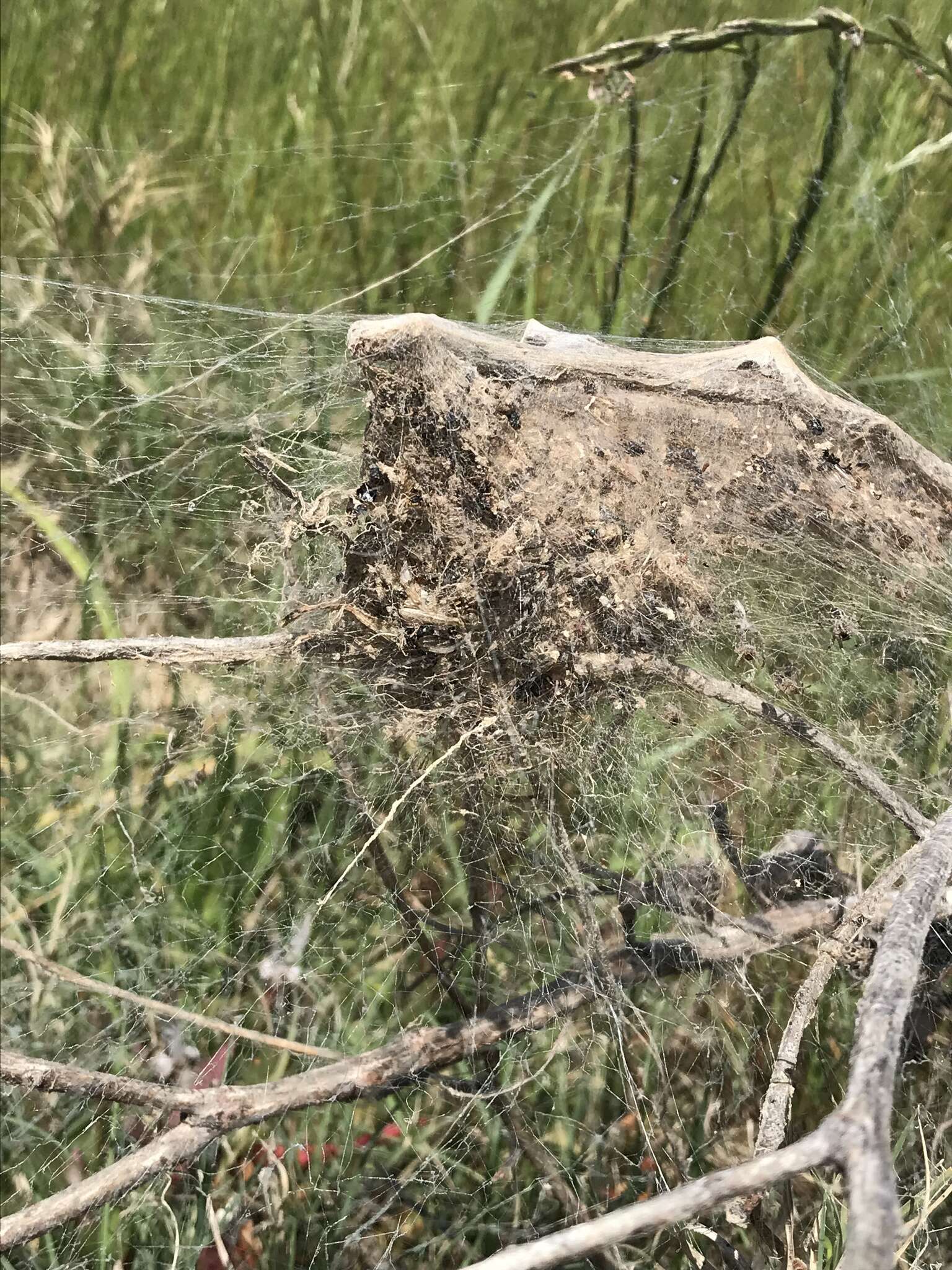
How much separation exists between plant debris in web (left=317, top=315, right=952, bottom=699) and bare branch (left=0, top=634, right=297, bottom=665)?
97 mm

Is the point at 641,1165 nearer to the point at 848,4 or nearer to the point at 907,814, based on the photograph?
the point at 907,814

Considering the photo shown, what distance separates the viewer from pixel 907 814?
1066 millimetres

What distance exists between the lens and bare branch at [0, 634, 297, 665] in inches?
43.0

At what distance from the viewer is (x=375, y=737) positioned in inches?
49.1

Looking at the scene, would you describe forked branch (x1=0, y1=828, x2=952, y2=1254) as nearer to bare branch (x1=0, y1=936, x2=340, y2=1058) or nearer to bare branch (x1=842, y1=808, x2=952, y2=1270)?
bare branch (x1=0, y1=936, x2=340, y2=1058)

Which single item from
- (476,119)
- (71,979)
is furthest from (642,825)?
(476,119)

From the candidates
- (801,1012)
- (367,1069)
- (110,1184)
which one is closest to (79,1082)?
(110,1184)

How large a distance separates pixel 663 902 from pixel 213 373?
1.06m

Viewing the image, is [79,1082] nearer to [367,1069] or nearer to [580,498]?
[367,1069]

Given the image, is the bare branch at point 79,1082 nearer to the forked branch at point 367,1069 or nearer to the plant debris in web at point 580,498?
the forked branch at point 367,1069

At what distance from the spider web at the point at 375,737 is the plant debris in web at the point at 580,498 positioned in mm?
76

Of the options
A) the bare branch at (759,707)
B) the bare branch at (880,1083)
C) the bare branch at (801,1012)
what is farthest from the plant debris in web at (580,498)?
the bare branch at (880,1083)

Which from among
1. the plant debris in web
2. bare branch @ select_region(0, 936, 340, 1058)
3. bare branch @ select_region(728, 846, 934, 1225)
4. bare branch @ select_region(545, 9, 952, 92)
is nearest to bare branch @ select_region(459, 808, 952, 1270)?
bare branch @ select_region(728, 846, 934, 1225)

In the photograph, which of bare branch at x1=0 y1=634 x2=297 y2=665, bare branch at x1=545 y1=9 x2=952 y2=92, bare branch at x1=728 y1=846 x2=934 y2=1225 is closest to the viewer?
bare branch at x1=728 y1=846 x2=934 y2=1225
